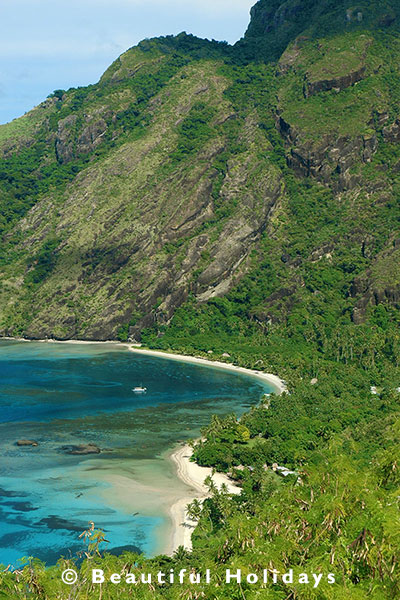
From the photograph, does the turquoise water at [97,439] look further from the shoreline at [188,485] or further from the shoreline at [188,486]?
the shoreline at [188,485]


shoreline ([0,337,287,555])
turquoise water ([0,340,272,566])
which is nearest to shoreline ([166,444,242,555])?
shoreline ([0,337,287,555])

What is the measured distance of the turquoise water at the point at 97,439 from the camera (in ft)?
260

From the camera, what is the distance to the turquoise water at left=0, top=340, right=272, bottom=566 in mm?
79125

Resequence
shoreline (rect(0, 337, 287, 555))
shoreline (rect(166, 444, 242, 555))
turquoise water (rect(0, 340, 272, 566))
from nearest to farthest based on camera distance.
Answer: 1. shoreline (rect(0, 337, 287, 555))
2. shoreline (rect(166, 444, 242, 555))
3. turquoise water (rect(0, 340, 272, 566))

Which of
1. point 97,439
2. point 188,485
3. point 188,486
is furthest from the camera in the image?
point 97,439

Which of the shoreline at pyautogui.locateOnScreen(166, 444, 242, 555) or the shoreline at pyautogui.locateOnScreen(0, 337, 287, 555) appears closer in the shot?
→ the shoreline at pyautogui.locateOnScreen(0, 337, 287, 555)

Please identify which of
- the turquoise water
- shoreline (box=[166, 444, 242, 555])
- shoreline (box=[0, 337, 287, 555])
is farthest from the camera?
the turquoise water

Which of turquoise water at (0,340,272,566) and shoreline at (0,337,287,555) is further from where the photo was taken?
turquoise water at (0,340,272,566)

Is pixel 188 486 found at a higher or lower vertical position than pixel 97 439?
lower

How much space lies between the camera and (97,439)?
118m

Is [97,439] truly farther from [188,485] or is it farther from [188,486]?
[188,486]

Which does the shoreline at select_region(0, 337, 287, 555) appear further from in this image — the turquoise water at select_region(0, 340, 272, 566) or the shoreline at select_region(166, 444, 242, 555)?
the turquoise water at select_region(0, 340, 272, 566)

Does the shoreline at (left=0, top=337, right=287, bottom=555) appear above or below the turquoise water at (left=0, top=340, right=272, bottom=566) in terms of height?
below

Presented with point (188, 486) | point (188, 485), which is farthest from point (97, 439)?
point (188, 486)
